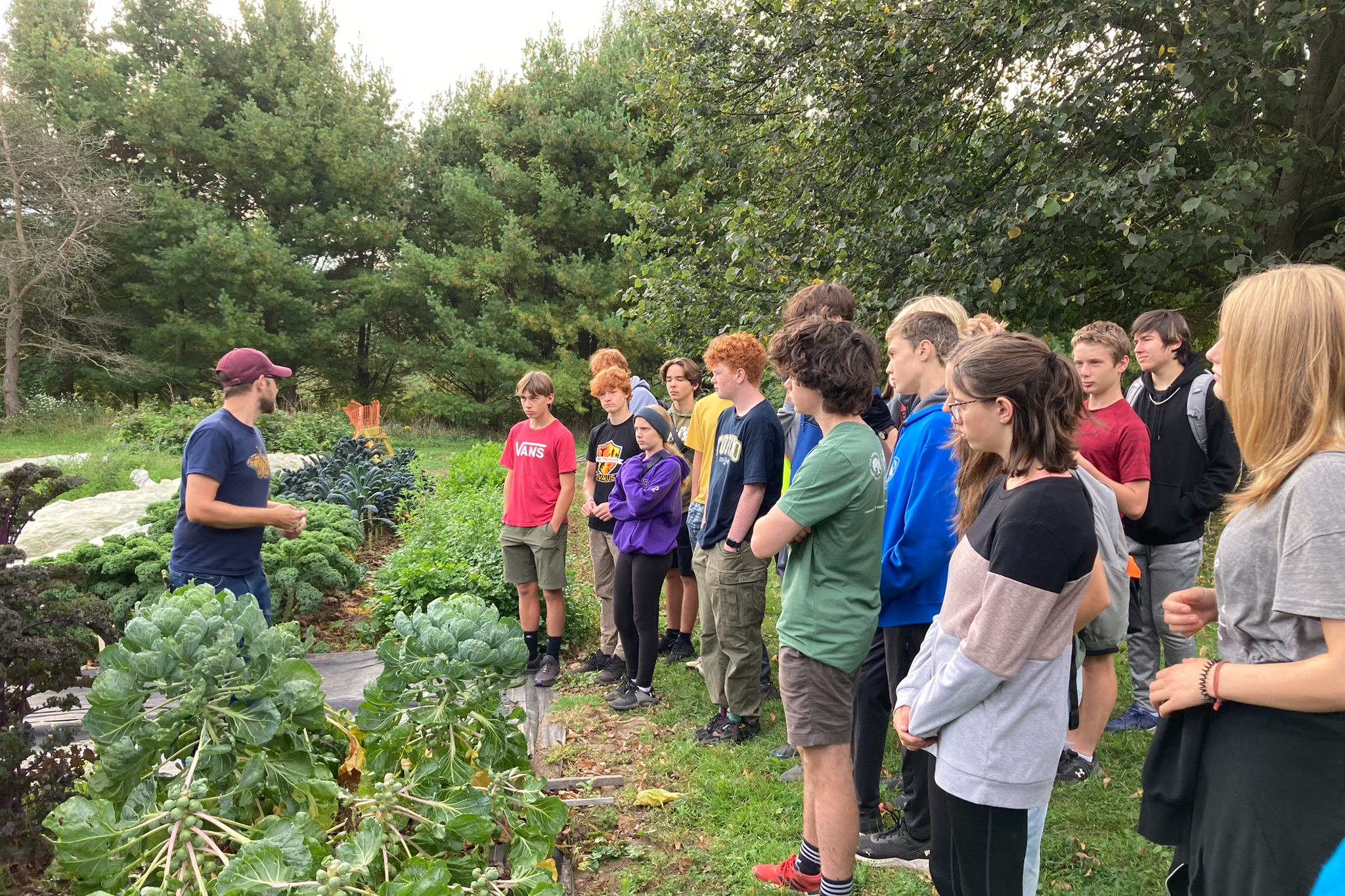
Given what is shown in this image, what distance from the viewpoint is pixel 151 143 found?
2475 centimetres

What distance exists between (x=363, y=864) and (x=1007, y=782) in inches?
63.8

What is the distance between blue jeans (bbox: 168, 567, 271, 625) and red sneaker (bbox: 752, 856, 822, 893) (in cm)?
232

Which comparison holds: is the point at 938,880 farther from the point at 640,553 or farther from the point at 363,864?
the point at 640,553

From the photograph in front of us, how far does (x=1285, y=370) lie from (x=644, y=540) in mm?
3569

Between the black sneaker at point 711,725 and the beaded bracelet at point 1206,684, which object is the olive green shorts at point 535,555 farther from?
the beaded bracelet at point 1206,684

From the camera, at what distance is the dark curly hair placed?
110 inches

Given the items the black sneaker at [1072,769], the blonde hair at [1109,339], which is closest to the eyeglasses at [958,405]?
the blonde hair at [1109,339]

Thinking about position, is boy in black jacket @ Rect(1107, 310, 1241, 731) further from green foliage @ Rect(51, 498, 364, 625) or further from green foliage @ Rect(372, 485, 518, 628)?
green foliage @ Rect(51, 498, 364, 625)

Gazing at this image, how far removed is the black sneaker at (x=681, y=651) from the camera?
5629 millimetres

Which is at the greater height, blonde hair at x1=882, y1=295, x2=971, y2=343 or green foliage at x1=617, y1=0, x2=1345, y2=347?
green foliage at x1=617, y1=0, x2=1345, y2=347

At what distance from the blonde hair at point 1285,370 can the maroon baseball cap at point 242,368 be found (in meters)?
3.60

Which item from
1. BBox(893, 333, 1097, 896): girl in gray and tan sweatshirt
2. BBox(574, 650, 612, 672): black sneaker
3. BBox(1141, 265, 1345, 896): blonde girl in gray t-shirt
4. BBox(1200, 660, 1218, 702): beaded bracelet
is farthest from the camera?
BBox(574, 650, 612, 672): black sneaker

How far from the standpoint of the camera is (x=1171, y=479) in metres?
4.11

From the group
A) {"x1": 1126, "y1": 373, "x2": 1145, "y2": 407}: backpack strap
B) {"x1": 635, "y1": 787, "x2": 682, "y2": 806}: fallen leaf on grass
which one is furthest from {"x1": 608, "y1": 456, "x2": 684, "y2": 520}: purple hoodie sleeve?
{"x1": 1126, "y1": 373, "x2": 1145, "y2": 407}: backpack strap
